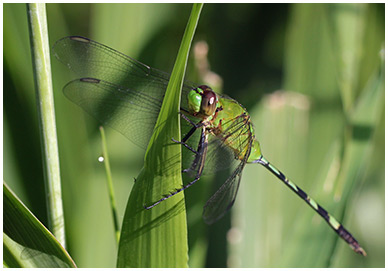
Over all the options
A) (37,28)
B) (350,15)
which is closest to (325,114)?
(350,15)

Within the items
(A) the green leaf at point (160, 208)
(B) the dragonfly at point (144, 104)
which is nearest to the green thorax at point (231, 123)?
(B) the dragonfly at point (144, 104)

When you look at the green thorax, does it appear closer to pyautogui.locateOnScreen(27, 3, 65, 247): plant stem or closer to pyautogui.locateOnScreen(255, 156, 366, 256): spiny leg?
pyautogui.locateOnScreen(255, 156, 366, 256): spiny leg

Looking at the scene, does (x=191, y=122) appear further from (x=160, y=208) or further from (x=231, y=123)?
(x=160, y=208)

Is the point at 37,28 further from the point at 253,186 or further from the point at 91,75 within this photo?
the point at 253,186

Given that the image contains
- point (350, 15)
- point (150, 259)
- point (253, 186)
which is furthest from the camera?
point (350, 15)

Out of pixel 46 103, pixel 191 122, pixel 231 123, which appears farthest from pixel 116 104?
pixel 46 103
